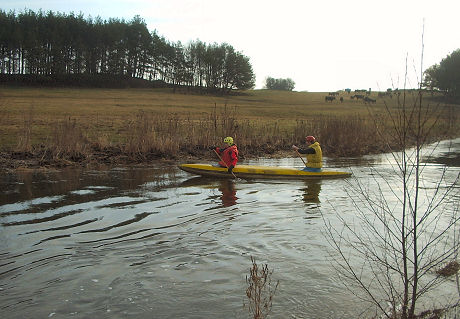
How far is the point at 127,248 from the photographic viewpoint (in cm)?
650

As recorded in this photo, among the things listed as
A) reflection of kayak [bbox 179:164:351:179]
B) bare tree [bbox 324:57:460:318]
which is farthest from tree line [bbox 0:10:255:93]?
bare tree [bbox 324:57:460:318]

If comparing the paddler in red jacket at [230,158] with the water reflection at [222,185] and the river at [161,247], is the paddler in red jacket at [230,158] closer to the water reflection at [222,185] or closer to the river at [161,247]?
the water reflection at [222,185]

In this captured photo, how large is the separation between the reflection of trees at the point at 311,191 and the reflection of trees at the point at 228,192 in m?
1.72

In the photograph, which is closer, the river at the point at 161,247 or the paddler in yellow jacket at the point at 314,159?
the river at the point at 161,247

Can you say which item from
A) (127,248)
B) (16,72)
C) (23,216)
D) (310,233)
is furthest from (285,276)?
(16,72)

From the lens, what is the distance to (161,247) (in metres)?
6.61

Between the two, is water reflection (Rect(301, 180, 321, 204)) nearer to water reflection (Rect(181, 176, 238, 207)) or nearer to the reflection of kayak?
the reflection of kayak

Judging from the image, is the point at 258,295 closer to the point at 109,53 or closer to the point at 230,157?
the point at 230,157

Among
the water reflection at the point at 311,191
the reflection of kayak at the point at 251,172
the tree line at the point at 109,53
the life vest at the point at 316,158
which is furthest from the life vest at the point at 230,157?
the tree line at the point at 109,53

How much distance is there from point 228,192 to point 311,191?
2175mm

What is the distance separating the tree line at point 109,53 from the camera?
56.9m

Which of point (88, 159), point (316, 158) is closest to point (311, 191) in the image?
point (316, 158)

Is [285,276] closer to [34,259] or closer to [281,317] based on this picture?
[281,317]

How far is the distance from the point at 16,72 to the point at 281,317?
6209cm
